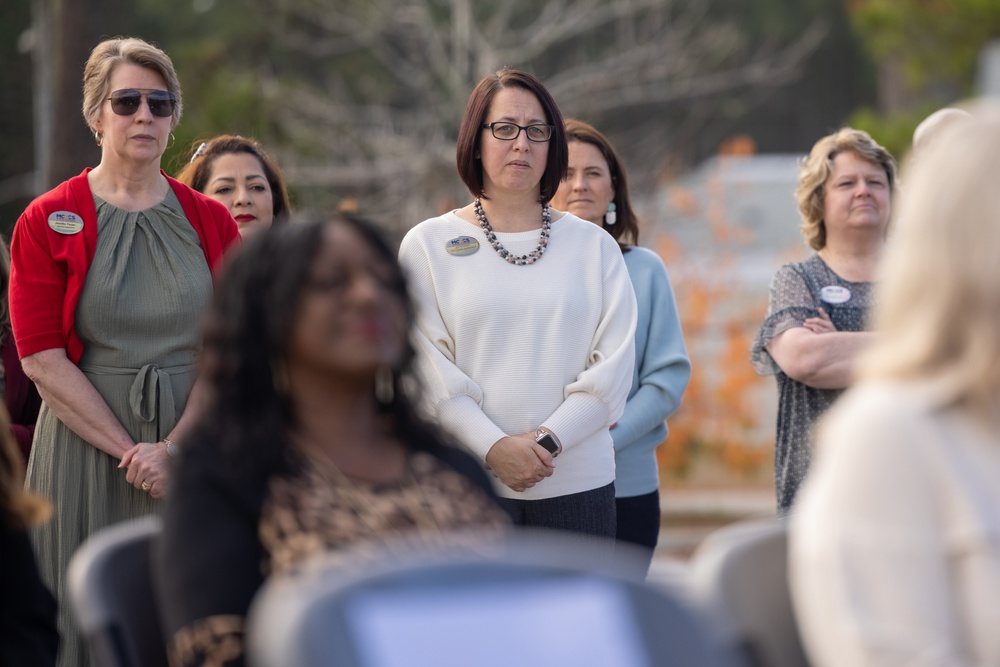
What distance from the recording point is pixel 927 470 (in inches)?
70.5

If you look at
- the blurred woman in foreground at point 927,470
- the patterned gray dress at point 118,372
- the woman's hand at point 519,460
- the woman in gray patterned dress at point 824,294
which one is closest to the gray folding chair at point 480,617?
the blurred woman in foreground at point 927,470

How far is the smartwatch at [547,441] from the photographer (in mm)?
3701

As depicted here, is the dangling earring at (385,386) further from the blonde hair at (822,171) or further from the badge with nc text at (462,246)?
the blonde hair at (822,171)

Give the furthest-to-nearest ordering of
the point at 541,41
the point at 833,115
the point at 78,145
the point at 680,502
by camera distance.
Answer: the point at 833,115 < the point at 541,41 < the point at 680,502 < the point at 78,145

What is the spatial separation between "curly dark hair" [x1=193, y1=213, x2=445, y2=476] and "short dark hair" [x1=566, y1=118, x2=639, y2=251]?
8.75 feet

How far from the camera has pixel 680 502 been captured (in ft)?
33.5

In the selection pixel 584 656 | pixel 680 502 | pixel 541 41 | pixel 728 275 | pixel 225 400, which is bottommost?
pixel 680 502

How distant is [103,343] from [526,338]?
49.9 inches

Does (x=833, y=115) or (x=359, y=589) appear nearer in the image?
(x=359, y=589)

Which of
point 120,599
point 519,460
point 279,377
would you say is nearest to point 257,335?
point 279,377

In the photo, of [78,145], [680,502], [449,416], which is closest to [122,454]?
[449,416]

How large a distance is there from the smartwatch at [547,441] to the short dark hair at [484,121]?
2.71 feet

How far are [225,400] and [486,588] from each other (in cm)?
84

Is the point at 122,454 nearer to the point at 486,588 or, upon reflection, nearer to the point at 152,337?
the point at 152,337
